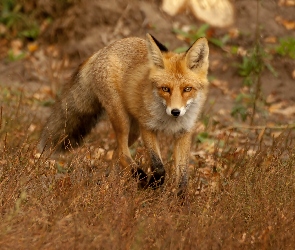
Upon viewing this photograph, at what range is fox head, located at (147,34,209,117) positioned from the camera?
537 cm

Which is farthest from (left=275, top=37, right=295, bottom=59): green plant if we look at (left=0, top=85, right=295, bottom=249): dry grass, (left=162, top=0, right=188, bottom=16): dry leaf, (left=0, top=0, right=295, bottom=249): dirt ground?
(left=0, top=85, right=295, bottom=249): dry grass

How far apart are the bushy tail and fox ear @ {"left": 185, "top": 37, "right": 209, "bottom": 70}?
107cm

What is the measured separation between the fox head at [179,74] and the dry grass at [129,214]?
85 cm

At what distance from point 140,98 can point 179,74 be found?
46cm

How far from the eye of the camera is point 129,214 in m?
3.80

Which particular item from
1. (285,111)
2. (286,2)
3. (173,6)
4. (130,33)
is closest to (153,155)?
(285,111)

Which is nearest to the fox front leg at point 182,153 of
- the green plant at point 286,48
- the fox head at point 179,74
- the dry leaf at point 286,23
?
the fox head at point 179,74

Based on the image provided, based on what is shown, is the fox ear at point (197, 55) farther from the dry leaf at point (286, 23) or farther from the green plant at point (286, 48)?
the dry leaf at point (286, 23)

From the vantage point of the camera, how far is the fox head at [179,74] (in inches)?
211

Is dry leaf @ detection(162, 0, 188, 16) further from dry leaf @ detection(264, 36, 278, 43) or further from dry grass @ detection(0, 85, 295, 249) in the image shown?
dry grass @ detection(0, 85, 295, 249)

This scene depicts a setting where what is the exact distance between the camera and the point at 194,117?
18.6ft

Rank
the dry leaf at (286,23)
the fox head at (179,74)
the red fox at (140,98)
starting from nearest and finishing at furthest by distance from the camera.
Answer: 1. the fox head at (179,74)
2. the red fox at (140,98)
3. the dry leaf at (286,23)

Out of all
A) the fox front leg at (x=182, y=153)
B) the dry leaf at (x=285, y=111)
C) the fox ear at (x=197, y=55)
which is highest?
the fox ear at (x=197, y=55)

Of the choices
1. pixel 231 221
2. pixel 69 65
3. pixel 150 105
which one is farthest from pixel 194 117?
pixel 69 65
